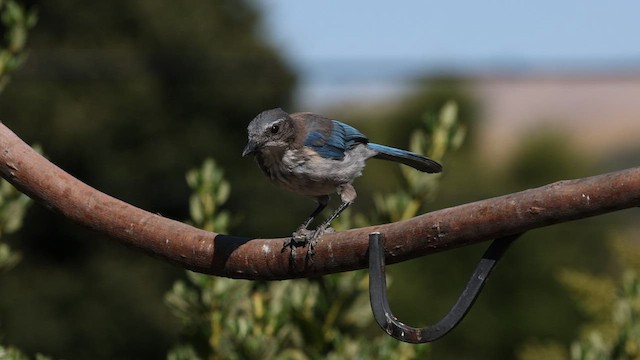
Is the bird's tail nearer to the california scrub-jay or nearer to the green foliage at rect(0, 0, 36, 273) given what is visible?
the california scrub-jay

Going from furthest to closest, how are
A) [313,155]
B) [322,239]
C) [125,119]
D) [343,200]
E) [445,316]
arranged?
[125,119] → [313,155] → [343,200] → [322,239] → [445,316]

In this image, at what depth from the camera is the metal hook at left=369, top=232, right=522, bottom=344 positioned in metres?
2.76

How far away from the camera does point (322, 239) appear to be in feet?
9.84

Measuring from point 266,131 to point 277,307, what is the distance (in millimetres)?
652

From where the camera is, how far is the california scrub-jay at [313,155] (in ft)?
14.7

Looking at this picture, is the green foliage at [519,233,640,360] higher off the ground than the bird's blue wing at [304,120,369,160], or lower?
lower

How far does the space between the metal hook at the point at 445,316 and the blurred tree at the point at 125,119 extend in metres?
11.9

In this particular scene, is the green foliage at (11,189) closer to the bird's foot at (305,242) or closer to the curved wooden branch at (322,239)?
the curved wooden branch at (322,239)

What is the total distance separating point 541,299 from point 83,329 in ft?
18.9

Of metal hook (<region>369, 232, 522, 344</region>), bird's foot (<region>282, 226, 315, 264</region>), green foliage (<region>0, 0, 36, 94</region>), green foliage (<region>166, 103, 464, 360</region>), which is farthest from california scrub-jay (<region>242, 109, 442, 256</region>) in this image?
metal hook (<region>369, 232, 522, 344</region>)

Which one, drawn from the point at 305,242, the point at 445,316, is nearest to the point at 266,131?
the point at 305,242

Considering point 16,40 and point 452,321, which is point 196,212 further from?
point 452,321

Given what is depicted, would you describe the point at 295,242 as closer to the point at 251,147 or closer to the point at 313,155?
the point at 251,147

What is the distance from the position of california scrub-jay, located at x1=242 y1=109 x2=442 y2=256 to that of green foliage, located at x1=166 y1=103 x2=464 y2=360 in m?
0.16
